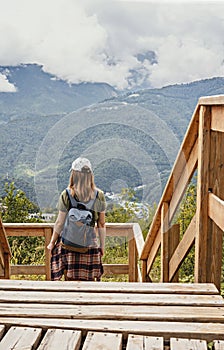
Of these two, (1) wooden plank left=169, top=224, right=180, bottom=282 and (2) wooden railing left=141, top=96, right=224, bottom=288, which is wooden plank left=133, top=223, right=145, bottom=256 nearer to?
(1) wooden plank left=169, top=224, right=180, bottom=282

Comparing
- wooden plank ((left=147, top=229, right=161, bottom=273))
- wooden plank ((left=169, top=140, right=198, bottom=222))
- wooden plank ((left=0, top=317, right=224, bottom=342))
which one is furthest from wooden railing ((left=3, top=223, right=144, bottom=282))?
wooden plank ((left=0, top=317, right=224, bottom=342))

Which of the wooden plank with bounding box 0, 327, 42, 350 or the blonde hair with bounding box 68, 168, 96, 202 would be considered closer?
the wooden plank with bounding box 0, 327, 42, 350

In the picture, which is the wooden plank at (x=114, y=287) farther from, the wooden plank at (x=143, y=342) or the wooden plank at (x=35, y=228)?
the wooden plank at (x=35, y=228)

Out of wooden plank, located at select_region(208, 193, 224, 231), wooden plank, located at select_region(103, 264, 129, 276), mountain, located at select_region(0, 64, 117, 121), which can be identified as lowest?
wooden plank, located at select_region(103, 264, 129, 276)

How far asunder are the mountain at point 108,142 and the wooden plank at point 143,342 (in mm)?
1723

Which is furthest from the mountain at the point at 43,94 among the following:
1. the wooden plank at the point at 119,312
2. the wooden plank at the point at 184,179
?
the wooden plank at the point at 119,312

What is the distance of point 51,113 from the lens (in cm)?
753

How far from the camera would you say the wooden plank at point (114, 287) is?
5.01 feet

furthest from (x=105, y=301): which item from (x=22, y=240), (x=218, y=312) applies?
(x=22, y=240)

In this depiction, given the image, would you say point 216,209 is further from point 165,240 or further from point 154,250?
point 154,250

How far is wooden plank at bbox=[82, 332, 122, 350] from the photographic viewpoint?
3.65 feet

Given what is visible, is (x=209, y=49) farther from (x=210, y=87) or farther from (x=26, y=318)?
(x=26, y=318)

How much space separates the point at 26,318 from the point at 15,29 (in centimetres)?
1326

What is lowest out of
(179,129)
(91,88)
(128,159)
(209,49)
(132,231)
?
(132,231)
